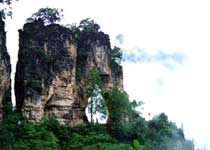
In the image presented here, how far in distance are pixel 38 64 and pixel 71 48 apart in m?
3.90

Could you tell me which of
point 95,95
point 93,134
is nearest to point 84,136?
point 93,134

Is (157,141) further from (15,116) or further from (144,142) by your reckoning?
(15,116)

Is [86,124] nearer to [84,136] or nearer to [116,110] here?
[116,110]

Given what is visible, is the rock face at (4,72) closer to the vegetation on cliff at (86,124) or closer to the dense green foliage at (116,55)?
the vegetation on cliff at (86,124)

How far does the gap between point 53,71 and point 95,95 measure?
4.28 meters

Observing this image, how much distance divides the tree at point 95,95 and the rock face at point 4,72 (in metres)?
7.78

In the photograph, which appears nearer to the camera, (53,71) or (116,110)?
(53,71)

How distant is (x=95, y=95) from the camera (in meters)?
58.3

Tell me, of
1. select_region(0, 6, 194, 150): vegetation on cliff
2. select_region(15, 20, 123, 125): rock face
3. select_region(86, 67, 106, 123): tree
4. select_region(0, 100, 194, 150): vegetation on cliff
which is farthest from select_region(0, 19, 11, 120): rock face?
select_region(86, 67, 106, 123): tree

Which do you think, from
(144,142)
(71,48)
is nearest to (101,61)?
(71,48)

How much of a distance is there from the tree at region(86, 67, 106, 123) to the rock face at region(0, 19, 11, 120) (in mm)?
7779

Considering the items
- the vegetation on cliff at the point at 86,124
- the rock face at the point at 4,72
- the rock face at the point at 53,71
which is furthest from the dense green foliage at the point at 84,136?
the rock face at the point at 53,71

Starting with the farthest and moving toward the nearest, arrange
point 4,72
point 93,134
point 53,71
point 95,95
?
point 95,95 < point 53,71 < point 93,134 < point 4,72

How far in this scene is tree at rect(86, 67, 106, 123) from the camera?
5806 centimetres
